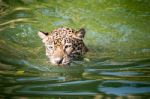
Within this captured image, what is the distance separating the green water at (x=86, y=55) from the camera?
7.13 meters

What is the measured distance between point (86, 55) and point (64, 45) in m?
0.88

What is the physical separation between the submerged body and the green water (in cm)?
17

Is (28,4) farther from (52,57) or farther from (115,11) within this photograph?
(52,57)

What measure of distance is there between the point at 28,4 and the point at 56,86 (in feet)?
24.0

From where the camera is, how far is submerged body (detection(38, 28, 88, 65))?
8695mm

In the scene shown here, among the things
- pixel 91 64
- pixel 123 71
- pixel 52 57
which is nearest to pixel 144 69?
pixel 123 71

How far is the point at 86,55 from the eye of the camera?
384 inches

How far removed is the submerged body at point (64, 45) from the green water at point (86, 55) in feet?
0.57

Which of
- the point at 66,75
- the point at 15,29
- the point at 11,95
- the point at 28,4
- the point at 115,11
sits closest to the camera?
the point at 11,95

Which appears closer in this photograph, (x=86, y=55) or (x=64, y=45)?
(x=64, y=45)

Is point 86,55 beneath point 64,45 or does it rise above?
beneath

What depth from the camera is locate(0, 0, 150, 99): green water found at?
7133 mm

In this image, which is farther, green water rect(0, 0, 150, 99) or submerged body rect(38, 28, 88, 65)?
submerged body rect(38, 28, 88, 65)

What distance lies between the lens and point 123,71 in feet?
27.1
